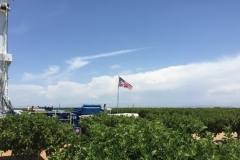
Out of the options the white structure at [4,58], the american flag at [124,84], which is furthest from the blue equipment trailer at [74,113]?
the american flag at [124,84]

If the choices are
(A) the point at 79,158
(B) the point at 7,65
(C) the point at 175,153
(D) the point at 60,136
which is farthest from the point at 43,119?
(B) the point at 7,65

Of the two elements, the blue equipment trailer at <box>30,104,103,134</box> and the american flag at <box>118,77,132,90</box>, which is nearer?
the blue equipment trailer at <box>30,104,103,134</box>

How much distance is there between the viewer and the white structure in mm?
23016

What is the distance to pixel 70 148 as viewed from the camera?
22.1ft

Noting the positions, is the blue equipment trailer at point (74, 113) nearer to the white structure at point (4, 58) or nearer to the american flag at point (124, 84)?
the white structure at point (4, 58)

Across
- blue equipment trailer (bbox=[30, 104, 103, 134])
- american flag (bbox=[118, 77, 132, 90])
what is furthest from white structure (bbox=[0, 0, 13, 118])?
american flag (bbox=[118, 77, 132, 90])

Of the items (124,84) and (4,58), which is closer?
(4,58)

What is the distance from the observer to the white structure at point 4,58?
23.0 meters

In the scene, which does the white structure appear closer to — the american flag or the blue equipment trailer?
the blue equipment trailer

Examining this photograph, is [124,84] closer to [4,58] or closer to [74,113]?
[74,113]

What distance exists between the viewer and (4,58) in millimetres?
23203

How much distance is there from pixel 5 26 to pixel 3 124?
542 inches

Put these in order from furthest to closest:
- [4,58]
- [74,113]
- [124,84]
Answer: [124,84]
[74,113]
[4,58]

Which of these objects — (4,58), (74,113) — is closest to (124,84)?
(74,113)
